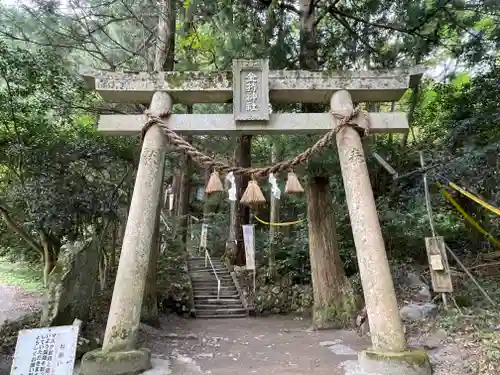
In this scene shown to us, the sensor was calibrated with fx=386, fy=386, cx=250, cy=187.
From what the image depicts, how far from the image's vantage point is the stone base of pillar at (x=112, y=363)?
3.80 meters

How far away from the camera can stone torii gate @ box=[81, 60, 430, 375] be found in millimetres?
4266

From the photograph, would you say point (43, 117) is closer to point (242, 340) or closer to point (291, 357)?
point (242, 340)

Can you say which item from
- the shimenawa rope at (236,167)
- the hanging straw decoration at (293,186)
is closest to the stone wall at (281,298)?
the hanging straw decoration at (293,186)

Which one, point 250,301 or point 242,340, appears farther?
point 250,301

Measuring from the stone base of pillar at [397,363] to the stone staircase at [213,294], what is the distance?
6.03 meters

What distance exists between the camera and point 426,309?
5859 mm

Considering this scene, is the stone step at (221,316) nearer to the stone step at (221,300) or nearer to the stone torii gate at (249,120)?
the stone step at (221,300)

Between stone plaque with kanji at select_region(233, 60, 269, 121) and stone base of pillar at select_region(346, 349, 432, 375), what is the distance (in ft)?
9.62

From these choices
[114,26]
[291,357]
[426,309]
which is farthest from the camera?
[114,26]

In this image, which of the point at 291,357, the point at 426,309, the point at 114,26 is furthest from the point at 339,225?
the point at 114,26

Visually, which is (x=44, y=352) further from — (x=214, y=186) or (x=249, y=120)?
(x=249, y=120)

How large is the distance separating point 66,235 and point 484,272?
7.37 meters

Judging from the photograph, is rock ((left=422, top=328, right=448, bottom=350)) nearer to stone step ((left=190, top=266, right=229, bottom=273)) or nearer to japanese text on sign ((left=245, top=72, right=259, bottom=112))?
japanese text on sign ((left=245, top=72, right=259, bottom=112))

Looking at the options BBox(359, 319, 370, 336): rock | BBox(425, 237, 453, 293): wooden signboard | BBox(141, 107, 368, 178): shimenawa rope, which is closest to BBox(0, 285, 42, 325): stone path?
BBox(141, 107, 368, 178): shimenawa rope
